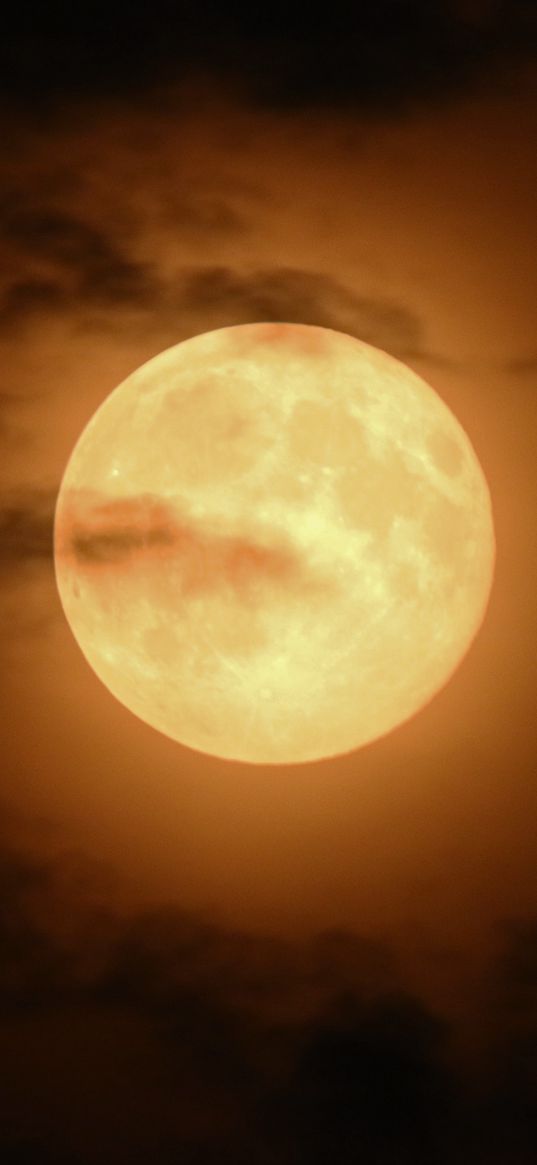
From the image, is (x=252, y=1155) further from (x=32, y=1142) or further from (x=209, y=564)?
(x=209, y=564)

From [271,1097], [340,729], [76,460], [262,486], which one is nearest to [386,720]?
[340,729]

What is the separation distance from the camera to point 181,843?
10.2ft

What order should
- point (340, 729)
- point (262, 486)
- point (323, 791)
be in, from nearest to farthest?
point (262, 486), point (340, 729), point (323, 791)

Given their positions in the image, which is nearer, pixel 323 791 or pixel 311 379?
pixel 311 379

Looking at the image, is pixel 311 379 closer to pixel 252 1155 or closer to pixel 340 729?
pixel 340 729

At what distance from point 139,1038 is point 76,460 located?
1.64 m

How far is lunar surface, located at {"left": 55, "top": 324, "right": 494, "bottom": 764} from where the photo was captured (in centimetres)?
223

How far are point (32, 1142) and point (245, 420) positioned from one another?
2.10 m

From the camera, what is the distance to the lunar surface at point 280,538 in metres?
2.23

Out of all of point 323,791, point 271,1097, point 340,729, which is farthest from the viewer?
point 271,1097

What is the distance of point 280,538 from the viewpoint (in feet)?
7.32

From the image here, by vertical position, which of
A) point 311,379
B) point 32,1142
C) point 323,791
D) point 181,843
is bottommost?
point 32,1142

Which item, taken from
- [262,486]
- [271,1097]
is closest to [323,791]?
[271,1097]

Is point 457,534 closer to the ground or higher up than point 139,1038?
higher up
